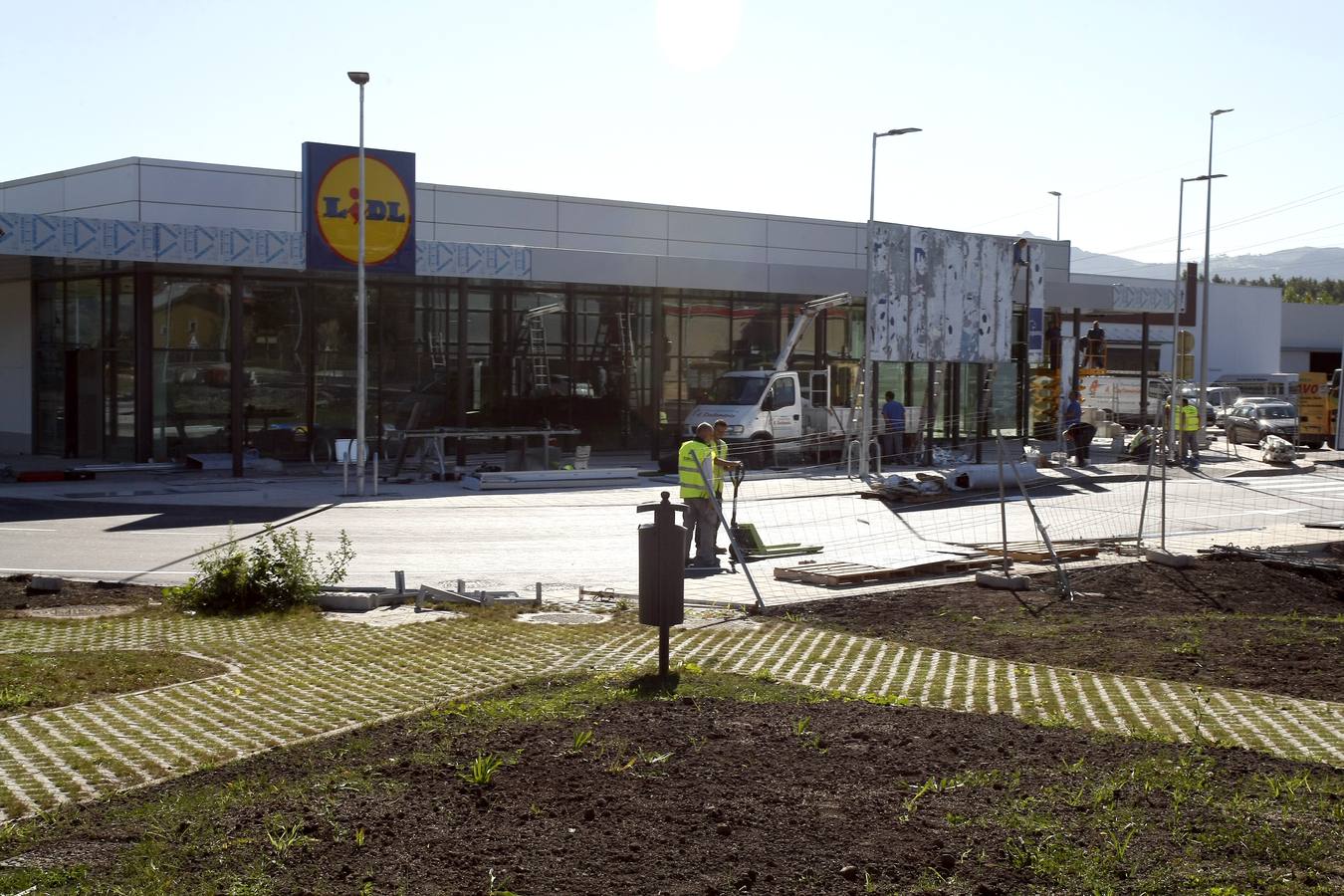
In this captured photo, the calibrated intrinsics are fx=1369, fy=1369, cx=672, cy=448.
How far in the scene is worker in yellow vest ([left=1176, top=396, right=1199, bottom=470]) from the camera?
3575 cm

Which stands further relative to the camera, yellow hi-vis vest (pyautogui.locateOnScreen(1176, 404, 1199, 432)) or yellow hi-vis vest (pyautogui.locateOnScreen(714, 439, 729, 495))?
yellow hi-vis vest (pyautogui.locateOnScreen(1176, 404, 1199, 432))

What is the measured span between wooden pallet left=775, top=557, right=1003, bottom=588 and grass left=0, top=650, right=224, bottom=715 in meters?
6.76

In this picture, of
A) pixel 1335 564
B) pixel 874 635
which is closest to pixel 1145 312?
pixel 1335 564

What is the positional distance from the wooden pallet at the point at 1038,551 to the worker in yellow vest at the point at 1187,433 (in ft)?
63.5

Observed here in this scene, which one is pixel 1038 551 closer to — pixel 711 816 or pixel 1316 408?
pixel 711 816

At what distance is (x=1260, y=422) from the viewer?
47.0m

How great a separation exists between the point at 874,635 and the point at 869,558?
15.3 ft

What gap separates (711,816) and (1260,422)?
45.6 m

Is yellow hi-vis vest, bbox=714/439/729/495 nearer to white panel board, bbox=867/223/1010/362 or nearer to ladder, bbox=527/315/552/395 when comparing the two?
white panel board, bbox=867/223/1010/362

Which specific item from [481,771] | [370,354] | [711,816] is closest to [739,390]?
[370,354]

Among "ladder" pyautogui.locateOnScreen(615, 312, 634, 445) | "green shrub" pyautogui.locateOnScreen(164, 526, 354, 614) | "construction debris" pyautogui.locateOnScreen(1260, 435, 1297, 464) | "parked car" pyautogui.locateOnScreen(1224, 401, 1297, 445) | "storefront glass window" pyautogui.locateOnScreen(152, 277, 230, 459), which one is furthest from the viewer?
"parked car" pyautogui.locateOnScreen(1224, 401, 1297, 445)

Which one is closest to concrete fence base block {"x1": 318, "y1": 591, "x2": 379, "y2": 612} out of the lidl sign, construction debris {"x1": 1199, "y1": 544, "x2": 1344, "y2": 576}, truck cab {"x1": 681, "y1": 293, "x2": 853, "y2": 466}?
construction debris {"x1": 1199, "y1": 544, "x2": 1344, "y2": 576}

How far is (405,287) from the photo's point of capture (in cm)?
3575

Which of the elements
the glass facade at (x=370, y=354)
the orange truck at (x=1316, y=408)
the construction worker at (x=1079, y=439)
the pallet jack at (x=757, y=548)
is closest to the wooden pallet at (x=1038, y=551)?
the pallet jack at (x=757, y=548)
